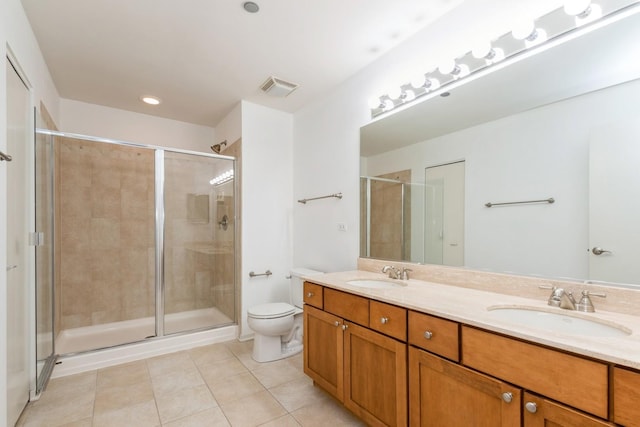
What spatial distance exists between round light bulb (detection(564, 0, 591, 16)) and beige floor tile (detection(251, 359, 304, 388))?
2684mm

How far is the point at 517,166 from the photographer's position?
5.06 feet

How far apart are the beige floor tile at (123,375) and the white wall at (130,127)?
7.85 ft

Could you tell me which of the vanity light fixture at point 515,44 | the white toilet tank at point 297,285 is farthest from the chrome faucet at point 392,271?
the vanity light fixture at point 515,44

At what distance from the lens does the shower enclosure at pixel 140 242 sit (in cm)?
301

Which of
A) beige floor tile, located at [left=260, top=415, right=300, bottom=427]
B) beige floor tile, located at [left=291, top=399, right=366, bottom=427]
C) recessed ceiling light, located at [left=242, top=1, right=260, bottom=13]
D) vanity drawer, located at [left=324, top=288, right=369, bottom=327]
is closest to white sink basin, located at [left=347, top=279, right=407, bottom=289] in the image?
vanity drawer, located at [left=324, top=288, right=369, bottom=327]

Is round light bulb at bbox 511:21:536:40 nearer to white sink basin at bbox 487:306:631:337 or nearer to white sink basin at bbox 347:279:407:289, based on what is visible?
white sink basin at bbox 487:306:631:337

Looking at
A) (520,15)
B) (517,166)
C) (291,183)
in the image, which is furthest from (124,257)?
(520,15)

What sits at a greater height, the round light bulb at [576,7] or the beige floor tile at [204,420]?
the round light bulb at [576,7]

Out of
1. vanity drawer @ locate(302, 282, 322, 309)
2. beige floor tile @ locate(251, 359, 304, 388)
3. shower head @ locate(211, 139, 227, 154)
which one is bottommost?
beige floor tile @ locate(251, 359, 304, 388)

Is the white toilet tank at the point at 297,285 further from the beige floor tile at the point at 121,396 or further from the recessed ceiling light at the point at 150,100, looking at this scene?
the recessed ceiling light at the point at 150,100

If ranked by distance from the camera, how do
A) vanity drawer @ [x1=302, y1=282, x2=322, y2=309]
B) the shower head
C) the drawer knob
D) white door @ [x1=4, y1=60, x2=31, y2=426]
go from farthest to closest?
1. the shower head
2. vanity drawer @ [x1=302, y1=282, x2=322, y2=309]
3. white door @ [x1=4, y1=60, x2=31, y2=426]
4. the drawer knob

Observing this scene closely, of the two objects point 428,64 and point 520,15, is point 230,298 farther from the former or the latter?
point 520,15

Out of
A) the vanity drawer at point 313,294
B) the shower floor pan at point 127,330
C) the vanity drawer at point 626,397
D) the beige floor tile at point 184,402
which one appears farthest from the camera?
the shower floor pan at point 127,330

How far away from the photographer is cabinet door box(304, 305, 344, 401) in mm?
1785
